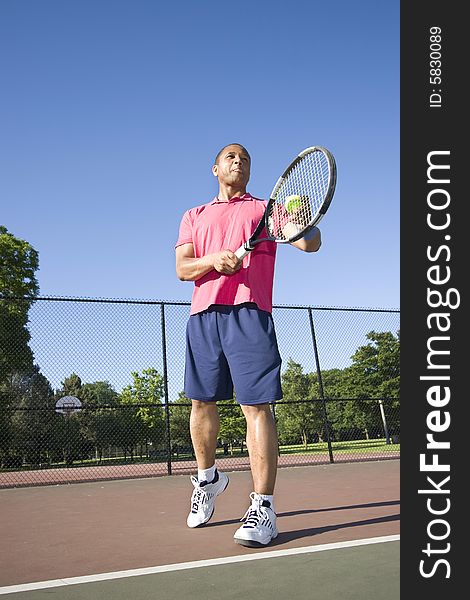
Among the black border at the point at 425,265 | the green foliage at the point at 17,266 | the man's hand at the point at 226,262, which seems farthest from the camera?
the green foliage at the point at 17,266

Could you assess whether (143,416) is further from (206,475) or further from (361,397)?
(206,475)

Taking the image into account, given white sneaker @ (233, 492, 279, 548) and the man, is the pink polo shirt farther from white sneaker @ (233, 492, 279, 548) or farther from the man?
white sneaker @ (233, 492, 279, 548)

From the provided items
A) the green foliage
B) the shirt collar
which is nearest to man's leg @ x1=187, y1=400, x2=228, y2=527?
the shirt collar

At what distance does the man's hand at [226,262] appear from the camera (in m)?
3.39

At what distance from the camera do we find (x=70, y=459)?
16.4m

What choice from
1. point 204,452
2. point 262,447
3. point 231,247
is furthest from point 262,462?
point 231,247

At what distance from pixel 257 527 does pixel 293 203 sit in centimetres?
163

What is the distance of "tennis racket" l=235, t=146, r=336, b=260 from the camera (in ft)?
11.2

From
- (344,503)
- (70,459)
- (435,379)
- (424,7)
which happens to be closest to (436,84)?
(424,7)

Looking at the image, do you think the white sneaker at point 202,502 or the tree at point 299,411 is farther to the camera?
the tree at point 299,411

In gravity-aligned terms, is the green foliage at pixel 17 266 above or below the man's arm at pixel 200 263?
above

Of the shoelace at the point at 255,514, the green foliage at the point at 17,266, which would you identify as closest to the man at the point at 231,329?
the shoelace at the point at 255,514

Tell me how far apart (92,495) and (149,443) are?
953cm

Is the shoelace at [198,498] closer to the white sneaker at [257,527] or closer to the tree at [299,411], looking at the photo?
the white sneaker at [257,527]
